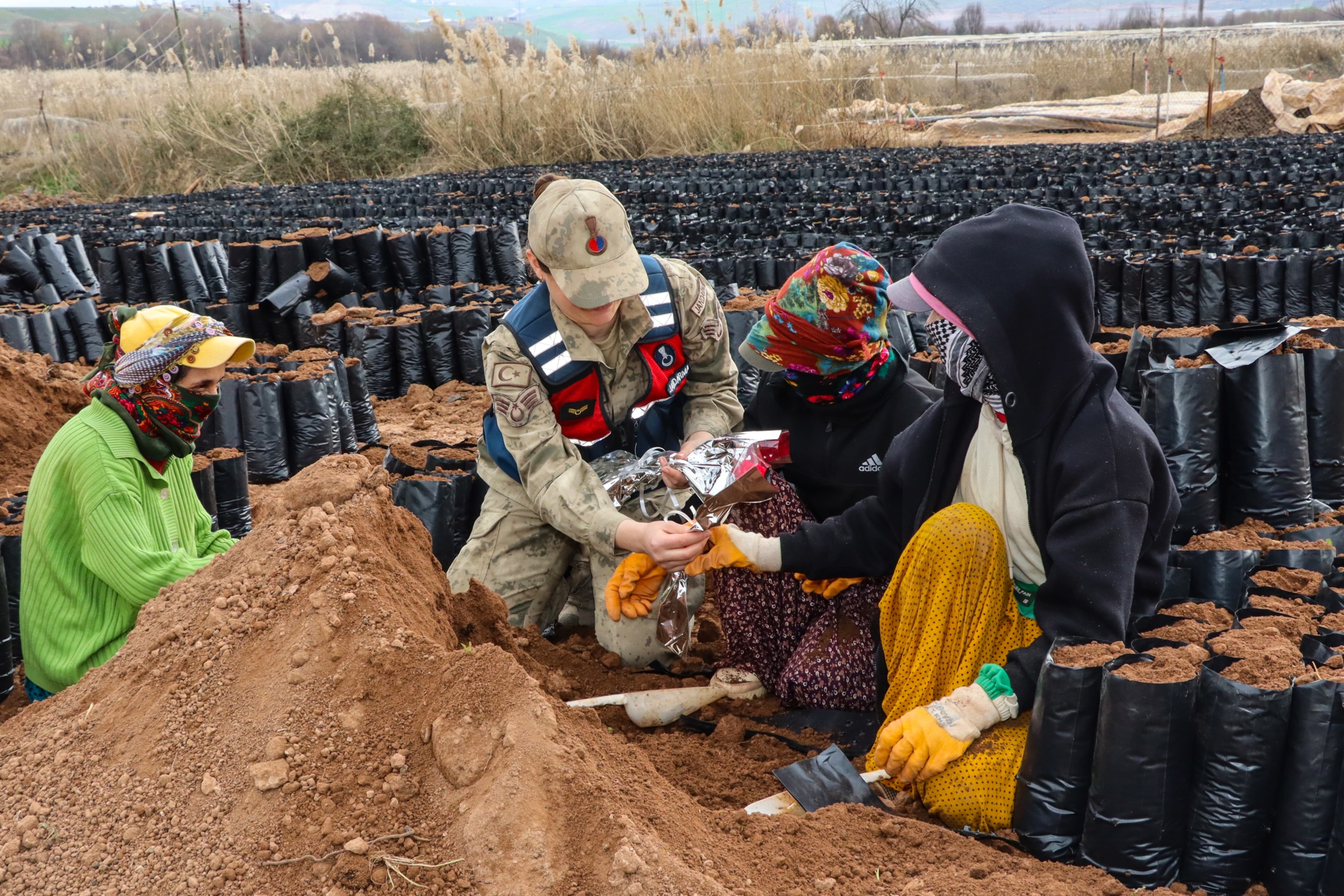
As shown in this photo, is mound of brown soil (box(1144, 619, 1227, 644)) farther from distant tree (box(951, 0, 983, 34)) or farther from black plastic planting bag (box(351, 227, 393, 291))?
distant tree (box(951, 0, 983, 34))

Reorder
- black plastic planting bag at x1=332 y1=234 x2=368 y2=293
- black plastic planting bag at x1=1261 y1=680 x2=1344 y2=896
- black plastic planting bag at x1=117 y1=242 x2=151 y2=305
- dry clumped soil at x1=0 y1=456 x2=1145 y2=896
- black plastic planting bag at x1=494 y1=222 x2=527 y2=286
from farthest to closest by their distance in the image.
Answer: black plastic planting bag at x1=117 y1=242 x2=151 y2=305
black plastic planting bag at x1=494 y1=222 x2=527 y2=286
black plastic planting bag at x1=332 y1=234 x2=368 y2=293
black plastic planting bag at x1=1261 y1=680 x2=1344 y2=896
dry clumped soil at x1=0 y1=456 x2=1145 y2=896

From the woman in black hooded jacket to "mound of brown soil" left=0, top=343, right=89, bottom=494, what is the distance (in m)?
4.24

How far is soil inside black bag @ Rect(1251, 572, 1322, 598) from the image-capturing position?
7.71 ft

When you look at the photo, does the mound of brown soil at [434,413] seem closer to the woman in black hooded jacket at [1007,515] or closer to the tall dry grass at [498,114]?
the woman in black hooded jacket at [1007,515]

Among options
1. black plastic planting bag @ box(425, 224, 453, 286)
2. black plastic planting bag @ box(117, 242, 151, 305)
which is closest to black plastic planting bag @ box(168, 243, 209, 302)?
black plastic planting bag @ box(117, 242, 151, 305)

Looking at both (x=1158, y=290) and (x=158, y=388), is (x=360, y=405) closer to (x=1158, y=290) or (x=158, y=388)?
(x=158, y=388)

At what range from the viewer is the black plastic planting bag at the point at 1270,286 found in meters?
5.89

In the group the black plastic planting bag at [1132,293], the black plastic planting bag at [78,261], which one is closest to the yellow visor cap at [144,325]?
the black plastic planting bag at [1132,293]

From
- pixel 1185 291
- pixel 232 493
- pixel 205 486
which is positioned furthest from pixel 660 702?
pixel 1185 291

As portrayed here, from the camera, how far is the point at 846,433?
2898 millimetres

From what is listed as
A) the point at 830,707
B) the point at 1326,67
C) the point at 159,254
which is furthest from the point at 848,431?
the point at 1326,67

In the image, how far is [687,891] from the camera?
146 cm

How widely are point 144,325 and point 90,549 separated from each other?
0.59 meters

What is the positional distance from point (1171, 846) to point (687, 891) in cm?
92
